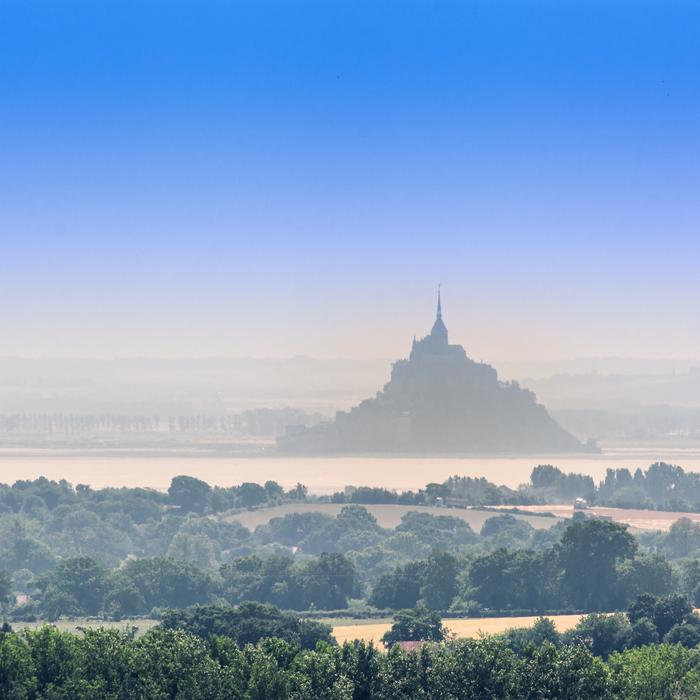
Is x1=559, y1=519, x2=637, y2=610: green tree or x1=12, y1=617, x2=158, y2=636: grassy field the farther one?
x1=559, y1=519, x2=637, y2=610: green tree

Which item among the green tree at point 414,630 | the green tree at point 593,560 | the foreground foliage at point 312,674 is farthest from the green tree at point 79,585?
the foreground foliage at point 312,674

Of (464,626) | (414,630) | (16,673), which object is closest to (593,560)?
(464,626)

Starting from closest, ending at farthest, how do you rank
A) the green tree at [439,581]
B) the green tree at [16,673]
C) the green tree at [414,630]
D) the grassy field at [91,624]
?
1. the green tree at [16,673]
2. the green tree at [414,630]
3. the grassy field at [91,624]
4. the green tree at [439,581]

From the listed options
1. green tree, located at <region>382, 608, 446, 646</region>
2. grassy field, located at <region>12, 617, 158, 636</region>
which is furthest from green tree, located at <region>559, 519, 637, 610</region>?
grassy field, located at <region>12, 617, 158, 636</region>

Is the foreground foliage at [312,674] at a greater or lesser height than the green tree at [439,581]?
lesser

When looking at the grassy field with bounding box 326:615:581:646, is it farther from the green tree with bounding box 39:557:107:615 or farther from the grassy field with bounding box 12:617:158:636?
the green tree with bounding box 39:557:107:615

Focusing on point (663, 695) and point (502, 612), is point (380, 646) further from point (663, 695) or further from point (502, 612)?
point (663, 695)

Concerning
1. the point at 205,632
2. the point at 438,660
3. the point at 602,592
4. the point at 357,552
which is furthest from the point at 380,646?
the point at 357,552

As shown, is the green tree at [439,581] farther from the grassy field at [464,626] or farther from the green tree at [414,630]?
the green tree at [414,630]
